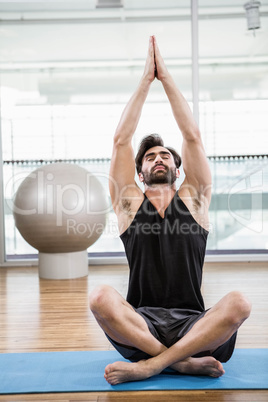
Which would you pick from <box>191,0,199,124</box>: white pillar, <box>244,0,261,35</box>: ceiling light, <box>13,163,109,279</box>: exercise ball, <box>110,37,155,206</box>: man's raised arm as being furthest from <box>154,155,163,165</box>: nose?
<box>244,0,261,35</box>: ceiling light

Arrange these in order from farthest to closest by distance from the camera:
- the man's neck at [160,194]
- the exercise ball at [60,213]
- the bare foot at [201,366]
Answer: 1. the exercise ball at [60,213]
2. the man's neck at [160,194]
3. the bare foot at [201,366]

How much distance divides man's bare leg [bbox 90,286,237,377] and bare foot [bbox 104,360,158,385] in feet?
0.19

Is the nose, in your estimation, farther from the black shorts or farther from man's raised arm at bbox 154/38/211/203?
the black shorts

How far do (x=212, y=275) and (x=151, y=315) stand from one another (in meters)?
1.99

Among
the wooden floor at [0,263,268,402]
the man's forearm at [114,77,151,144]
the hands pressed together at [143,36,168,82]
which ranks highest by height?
the hands pressed together at [143,36,168,82]

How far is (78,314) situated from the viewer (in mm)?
2846

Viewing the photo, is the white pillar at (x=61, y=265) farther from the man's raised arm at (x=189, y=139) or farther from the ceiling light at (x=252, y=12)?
the ceiling light at (x=252, y=12)

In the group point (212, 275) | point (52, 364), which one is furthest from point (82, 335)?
point (212, 275)

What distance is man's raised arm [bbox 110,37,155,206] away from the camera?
2.01 meters

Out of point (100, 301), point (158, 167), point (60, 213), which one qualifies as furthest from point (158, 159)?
point (60, 213)

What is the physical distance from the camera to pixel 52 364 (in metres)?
2.02

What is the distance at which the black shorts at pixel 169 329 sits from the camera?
6.18 feet

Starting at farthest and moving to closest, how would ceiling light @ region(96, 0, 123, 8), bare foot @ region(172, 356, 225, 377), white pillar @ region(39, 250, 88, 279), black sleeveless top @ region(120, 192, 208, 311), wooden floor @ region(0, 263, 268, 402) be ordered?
ceiling light @ region(96, 0, 123, 8) < white pillar @ region(39, 250, 88, 279) < black sleeveless top @ region(120, 192, 208, 311) < bare foot @ region(172, 356, 225, 377) < wooden floor @ region(0, 263, 268, 402)

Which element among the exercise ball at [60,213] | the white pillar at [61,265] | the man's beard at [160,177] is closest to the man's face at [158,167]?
the man's beard at [160,177]
